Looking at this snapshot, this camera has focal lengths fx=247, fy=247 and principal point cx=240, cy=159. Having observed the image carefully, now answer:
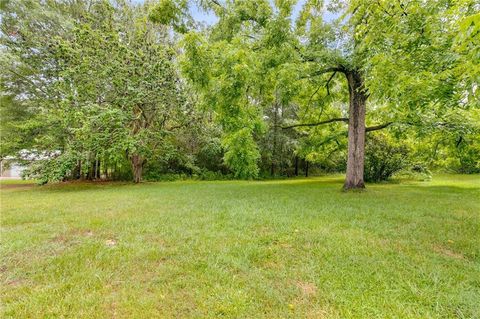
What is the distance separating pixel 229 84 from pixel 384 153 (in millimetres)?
9681

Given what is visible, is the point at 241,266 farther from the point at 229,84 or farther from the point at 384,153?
the point at 384,153

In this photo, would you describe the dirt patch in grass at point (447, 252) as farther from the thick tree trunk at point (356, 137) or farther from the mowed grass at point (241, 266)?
the thick tree trunk at point (356, 137)

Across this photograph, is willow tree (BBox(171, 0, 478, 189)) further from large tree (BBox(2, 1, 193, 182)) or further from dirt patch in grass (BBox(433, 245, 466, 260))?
large tree (BBox(2, 1, 193, 182))

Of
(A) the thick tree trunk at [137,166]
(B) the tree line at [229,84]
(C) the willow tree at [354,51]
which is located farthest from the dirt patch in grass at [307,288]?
(A) the thick tree trunk at [137,166]

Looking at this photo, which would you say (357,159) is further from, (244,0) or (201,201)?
(244,0)

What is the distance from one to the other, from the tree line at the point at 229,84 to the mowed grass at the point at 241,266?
6.77ft

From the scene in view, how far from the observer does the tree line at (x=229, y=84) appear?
14.2ft

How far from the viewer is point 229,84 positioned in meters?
6.41

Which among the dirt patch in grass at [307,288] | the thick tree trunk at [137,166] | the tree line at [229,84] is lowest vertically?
the dirt patch in grass at [307,288]

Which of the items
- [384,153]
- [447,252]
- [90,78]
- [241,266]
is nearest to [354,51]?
[447,252]

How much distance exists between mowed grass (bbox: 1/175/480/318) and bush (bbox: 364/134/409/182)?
25.7 feet

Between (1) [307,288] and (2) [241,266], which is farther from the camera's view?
(2) [241,266]

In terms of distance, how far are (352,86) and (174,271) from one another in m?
9.04

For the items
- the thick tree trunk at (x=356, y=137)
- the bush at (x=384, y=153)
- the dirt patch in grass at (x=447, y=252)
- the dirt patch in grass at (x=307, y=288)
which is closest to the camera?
the dirt patch in grass at (x=307, y=288)
